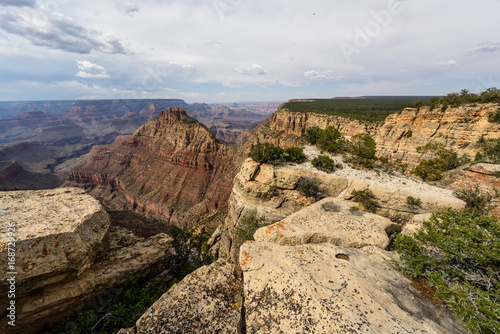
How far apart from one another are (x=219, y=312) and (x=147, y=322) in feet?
7.03

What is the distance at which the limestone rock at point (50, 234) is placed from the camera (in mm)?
6910

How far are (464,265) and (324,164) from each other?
14.0m

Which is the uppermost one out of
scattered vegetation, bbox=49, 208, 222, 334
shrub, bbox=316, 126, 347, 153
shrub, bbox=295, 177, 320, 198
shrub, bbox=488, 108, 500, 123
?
shrub, bbox=488, 108, 500, 123

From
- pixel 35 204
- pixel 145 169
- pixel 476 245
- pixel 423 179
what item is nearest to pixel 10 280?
pixel 35 204

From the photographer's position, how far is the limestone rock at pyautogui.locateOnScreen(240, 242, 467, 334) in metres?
4.66

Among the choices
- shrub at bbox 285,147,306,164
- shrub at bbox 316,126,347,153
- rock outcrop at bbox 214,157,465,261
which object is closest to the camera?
rock outcrop at bbox 214,157,465,261

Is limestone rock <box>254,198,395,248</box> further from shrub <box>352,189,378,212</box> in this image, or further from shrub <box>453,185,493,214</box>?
shrub <box>453,185,493,214</box>

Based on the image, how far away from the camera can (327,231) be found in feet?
31.6

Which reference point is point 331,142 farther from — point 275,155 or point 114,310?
point 114,310

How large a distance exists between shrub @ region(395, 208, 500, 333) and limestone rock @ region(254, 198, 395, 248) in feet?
5.13

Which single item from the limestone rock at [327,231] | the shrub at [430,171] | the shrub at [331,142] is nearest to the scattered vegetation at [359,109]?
the shrub at [331,142]

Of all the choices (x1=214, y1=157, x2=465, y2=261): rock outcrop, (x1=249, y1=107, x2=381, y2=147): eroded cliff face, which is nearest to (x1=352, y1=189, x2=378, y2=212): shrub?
(x1=214, y1=157, x2=465, y2=261): rock outcrop

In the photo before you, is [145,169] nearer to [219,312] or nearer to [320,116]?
[320,116]

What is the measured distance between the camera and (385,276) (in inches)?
257
